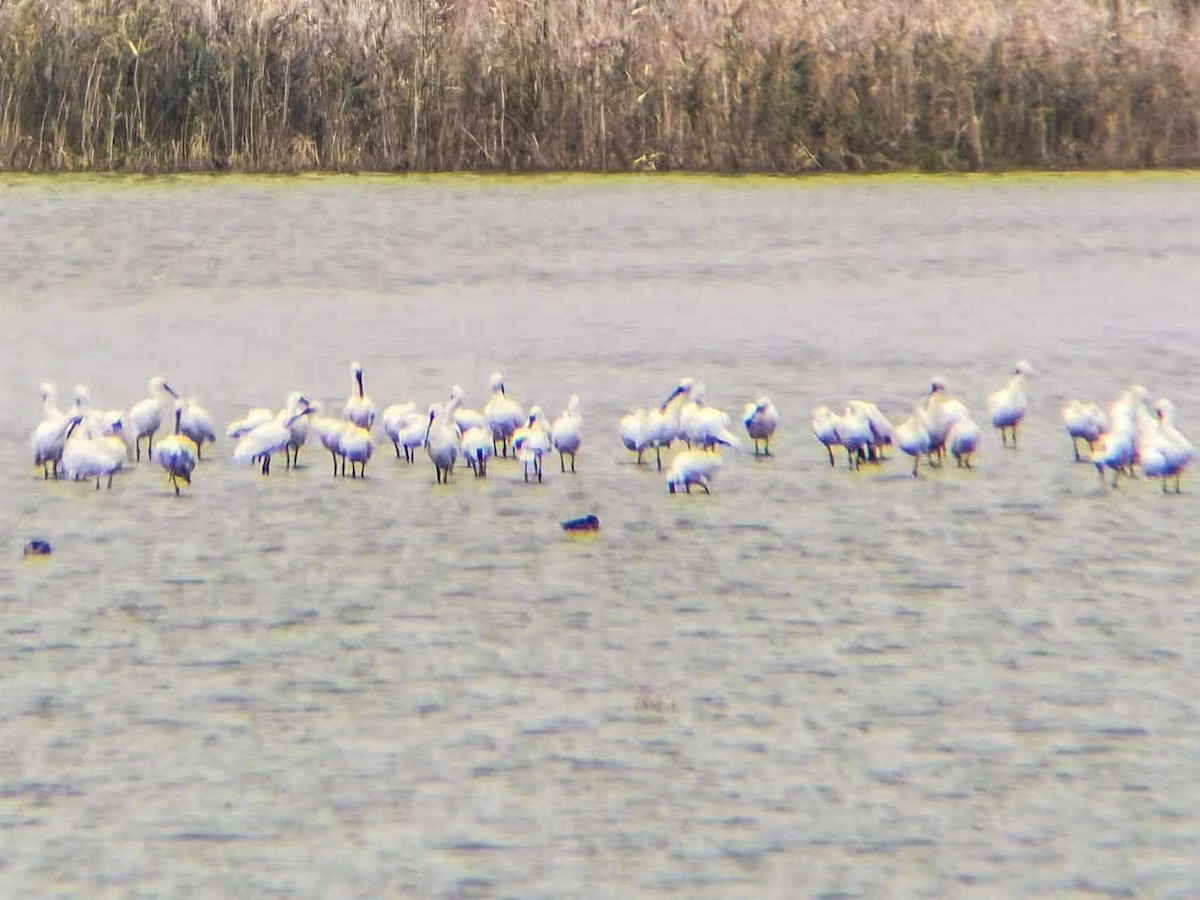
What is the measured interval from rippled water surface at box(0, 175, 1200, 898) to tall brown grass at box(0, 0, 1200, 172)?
5.47 meters

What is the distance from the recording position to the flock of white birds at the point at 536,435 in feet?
28.1

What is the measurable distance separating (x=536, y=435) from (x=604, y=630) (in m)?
2.27

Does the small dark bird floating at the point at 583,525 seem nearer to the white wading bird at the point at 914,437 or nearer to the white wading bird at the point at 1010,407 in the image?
the white wading bird at the point at 914,437

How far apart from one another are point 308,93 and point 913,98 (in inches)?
200

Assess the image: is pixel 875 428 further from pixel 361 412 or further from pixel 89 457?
pixel 89 457

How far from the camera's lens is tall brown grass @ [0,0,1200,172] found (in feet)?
61.8

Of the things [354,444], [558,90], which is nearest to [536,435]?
[354,444]

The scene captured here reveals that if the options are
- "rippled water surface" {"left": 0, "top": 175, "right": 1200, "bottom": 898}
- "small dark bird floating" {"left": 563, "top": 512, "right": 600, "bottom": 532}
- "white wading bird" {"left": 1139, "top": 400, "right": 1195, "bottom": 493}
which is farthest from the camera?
"white wading bird" {"left": 1139, "top": 400, "right": 1195, "bottom": 493}

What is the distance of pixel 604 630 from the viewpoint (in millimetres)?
6527

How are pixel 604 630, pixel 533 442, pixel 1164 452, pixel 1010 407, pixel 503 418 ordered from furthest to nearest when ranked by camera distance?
pixel 1010 407 < pixel 503 418 < pixel 533 442 < pixel 1164 452 < pixel 604 630

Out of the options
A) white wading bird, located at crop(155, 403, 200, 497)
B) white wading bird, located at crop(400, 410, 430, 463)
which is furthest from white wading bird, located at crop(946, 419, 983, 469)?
white wading bird, located at crop(155, 403, 200, 497)

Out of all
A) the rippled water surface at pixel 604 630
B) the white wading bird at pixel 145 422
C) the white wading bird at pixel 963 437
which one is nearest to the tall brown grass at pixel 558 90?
the rippled water surface at pixel 604 630

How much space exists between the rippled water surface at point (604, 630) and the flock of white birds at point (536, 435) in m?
0.12

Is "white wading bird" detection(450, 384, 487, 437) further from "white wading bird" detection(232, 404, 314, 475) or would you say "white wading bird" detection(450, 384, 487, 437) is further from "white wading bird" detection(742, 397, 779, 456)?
"white wading bird" detection(742, 397, 779, 456)
